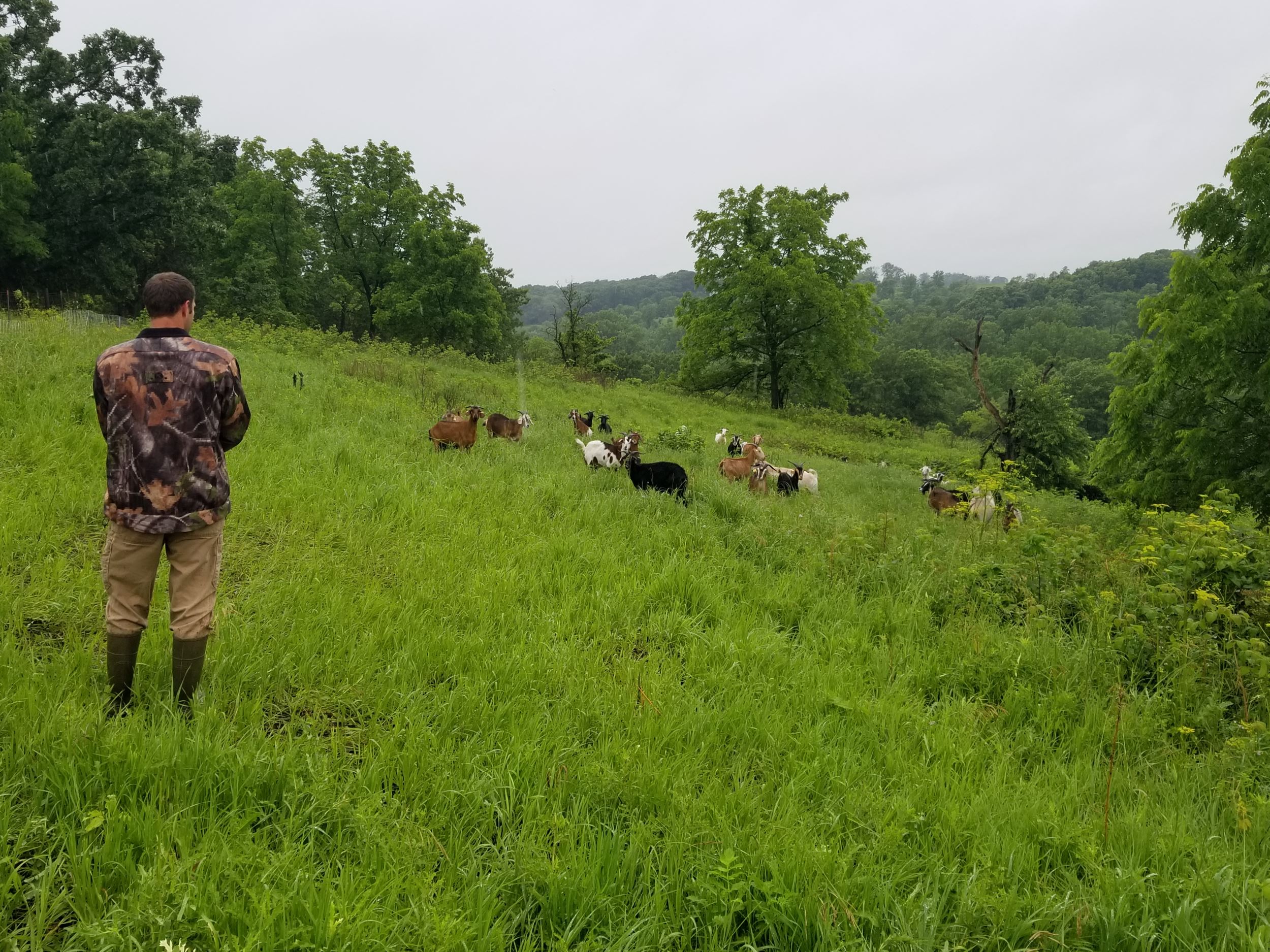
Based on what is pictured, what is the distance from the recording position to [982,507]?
10648 millimetres

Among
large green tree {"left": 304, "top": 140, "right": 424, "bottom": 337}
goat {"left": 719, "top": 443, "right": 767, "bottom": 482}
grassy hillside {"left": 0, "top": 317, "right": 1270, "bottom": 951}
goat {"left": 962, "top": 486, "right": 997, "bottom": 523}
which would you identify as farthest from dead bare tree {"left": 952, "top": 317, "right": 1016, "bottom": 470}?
large green tree {"left": 304, "top": 140, "right": 424, "bottom": 337}

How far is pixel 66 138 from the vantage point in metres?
28.6

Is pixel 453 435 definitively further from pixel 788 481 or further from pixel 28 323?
pixel 28 323

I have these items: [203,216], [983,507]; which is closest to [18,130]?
[203,216]

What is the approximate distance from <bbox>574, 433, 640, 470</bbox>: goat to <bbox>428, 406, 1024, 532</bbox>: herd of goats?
1cm

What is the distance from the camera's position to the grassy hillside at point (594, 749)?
2.19 meters

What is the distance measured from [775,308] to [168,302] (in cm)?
Answer: 3300

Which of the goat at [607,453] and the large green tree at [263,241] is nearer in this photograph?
the goat at [607,453]

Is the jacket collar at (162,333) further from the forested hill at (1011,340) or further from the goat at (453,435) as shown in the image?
the forested hill at (1011,340)

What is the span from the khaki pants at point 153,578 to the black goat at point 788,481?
9374mm

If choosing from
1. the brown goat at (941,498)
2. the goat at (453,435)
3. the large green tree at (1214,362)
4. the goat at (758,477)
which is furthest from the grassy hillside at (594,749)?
the brown goat at (941,498)

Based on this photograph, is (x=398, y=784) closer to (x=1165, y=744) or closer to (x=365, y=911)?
(x=365, y=911)

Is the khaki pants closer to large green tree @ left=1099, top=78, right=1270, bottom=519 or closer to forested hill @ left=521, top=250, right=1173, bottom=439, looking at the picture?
large green tree @ left=1099, top=78, right=1270, bottom=519

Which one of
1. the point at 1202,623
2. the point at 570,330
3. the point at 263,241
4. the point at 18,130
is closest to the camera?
the point at 1202,623
